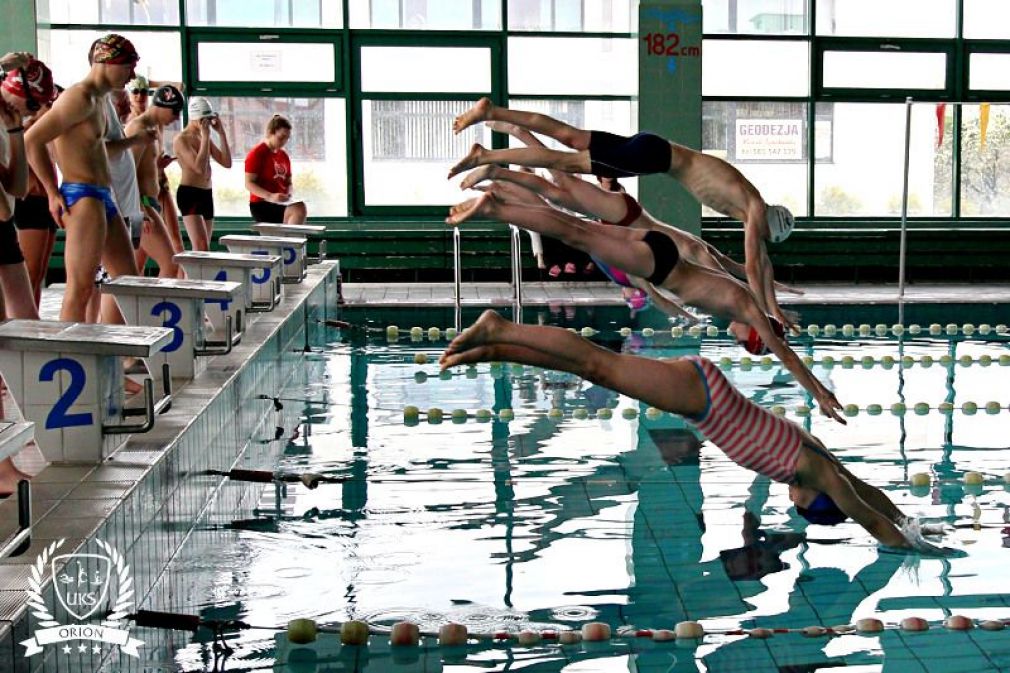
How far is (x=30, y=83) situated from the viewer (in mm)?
5219

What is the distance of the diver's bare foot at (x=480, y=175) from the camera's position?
17.7 feet

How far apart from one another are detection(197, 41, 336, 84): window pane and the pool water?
700 cm

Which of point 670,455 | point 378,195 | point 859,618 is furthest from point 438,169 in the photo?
point 859,618

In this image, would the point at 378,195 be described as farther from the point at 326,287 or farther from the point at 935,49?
the point at 935,49

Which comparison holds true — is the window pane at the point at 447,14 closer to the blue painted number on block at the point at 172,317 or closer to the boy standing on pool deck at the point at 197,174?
the boy standing on pool deck at the point at 197,174

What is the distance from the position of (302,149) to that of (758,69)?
15.7 ft

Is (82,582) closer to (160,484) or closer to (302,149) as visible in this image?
(160,484)

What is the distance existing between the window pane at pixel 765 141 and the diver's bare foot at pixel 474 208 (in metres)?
9.94

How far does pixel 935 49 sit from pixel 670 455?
32.6ft

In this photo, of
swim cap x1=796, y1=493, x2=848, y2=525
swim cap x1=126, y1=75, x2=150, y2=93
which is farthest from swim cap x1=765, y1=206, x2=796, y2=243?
swim cap x1=126, y1=75, x2=150, y2=93

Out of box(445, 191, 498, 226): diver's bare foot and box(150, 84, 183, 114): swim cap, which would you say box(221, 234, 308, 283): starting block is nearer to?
box(150, 84, 183, 114): swim cap

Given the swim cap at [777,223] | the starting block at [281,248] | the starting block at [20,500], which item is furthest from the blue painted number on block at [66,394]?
the starting block at [281,248]

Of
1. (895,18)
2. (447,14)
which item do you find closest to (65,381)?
(447,14)

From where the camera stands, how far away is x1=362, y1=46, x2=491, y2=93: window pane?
14953 millimetres
